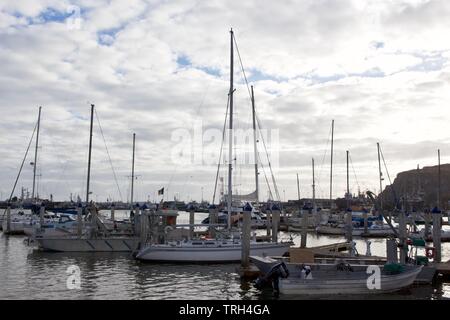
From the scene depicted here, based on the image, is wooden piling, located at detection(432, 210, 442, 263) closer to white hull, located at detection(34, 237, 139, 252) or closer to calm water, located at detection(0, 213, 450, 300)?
calm water, located at detection(0, 213, 450, 300)

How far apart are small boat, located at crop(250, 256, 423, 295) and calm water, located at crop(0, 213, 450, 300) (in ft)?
1.83

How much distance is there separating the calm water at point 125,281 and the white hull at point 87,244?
2220 millimetres

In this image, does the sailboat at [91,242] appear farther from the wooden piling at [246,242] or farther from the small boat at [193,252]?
the wooden piling at [246,242]

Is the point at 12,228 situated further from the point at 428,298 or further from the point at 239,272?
the point at 428,298

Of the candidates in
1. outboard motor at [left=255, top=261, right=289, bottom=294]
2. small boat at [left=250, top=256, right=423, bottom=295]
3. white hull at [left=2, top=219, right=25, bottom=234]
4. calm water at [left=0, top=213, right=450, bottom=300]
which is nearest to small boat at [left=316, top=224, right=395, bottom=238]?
calm water at [left=0, top=213, right=450, bottom=300]

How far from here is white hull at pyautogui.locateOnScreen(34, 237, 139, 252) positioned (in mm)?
36750

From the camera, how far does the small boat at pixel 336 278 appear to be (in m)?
21.3

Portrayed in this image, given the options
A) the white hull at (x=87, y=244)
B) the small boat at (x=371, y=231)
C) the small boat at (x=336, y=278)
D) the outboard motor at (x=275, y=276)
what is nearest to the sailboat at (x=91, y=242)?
the white hull at (x=87, y=244)

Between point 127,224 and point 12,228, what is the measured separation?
1690 centimetres

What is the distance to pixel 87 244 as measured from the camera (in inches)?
1459
